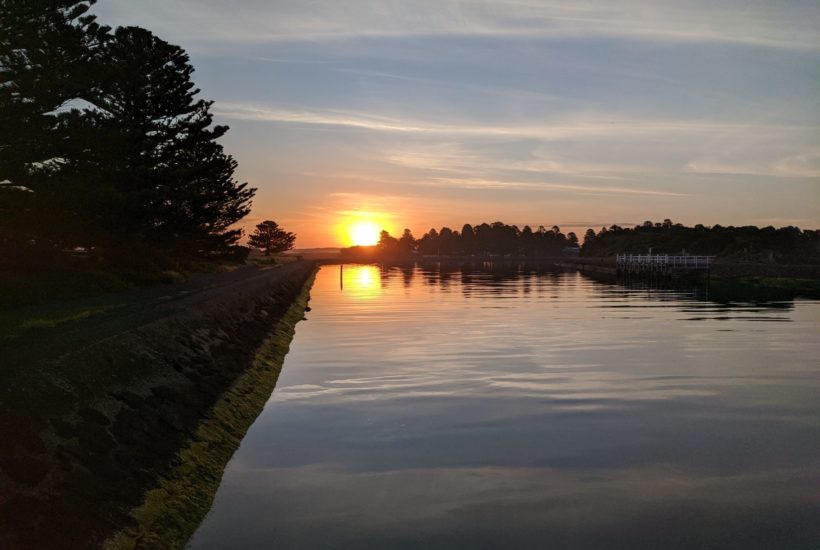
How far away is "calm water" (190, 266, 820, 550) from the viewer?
35.2 ft

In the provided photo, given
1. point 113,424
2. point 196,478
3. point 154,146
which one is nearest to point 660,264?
point 154,146

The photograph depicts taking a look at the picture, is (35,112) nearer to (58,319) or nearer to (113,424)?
(58,319)

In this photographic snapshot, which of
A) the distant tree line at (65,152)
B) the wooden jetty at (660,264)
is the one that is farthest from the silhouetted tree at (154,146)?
the wooden jetty at (660,264)

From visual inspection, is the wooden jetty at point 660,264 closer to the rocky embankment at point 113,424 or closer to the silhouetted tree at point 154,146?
the silhouetted tree at point 154,146

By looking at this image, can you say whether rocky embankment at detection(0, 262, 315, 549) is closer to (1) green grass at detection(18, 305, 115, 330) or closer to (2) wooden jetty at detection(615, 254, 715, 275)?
(1) green grass at detection(18, 305, 115, 330)

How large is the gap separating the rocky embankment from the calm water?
861mm

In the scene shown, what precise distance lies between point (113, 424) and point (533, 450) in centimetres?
814

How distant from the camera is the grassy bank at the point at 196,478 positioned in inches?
388

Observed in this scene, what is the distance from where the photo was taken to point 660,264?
111m

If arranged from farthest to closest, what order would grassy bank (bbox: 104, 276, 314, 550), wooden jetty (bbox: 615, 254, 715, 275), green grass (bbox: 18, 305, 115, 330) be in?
1. wooden jetty (bbox: 615, 254, 715, 275)
2. green grass (bbox: 18, 305, 115, 330)
3. grassy bank (bbox: 104, 276, 314, 550)

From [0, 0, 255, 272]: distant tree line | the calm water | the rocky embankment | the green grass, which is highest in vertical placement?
[0, 0, 255, 272]: distant tree line

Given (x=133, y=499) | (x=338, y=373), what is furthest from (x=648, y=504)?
(x=338, y=373)

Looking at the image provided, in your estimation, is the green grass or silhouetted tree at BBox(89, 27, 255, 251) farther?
silhouetted tree at BBox(89, 27, 255, 251)

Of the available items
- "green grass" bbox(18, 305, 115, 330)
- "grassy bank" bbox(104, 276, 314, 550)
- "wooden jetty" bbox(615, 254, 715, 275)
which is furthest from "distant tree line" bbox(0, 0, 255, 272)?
"wooden jetty" bbox(615, 254, 715, 275)
